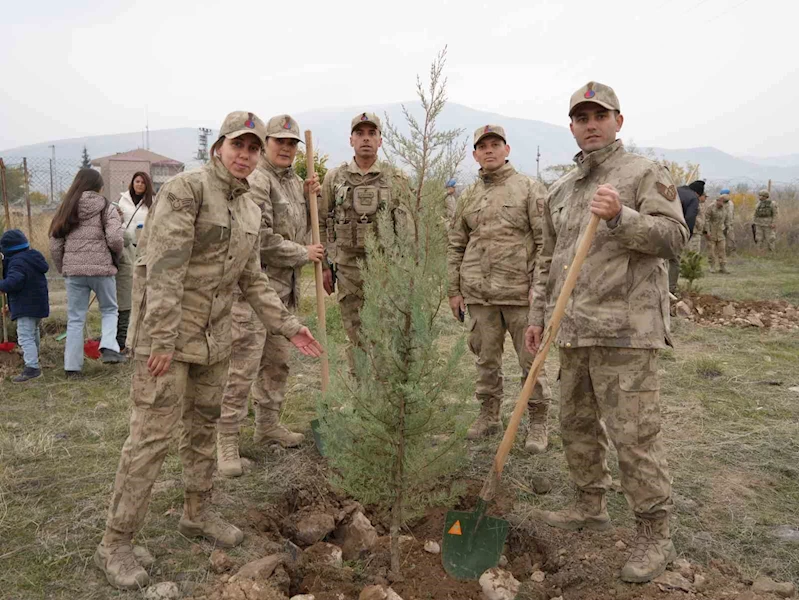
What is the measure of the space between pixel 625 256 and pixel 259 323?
2.60m

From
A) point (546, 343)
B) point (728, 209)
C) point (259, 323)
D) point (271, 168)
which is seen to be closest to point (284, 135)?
point (271, 168)

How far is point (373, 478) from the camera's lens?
2994 millimetres

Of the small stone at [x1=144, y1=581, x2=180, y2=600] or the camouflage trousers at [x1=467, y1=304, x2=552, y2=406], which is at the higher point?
the camouflage trousers at [x1=467, y1=304, x2=552, y2=406]

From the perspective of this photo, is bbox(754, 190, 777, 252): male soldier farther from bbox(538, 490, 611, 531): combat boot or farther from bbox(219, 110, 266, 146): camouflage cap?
bbox(219, 110, 266, 146): camouflage cap

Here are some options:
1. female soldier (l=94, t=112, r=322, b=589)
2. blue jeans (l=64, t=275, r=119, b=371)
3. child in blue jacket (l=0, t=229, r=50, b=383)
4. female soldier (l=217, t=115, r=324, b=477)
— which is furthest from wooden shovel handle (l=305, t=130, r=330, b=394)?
child in blue jacket (l=0, t=229, r=50, b=383)

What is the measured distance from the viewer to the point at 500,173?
187 inches

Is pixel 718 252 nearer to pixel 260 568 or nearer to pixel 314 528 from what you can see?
pixel 314 528

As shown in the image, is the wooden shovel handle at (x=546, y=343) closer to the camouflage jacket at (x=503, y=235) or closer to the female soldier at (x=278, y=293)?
the camouflage jacket at (x=503, y=235)

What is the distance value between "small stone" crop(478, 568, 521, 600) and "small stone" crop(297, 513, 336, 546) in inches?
38.0

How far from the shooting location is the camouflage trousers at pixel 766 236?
19.7 m

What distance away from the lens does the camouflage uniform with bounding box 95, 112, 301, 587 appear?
285 centimetres

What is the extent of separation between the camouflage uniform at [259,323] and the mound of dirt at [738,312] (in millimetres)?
7776

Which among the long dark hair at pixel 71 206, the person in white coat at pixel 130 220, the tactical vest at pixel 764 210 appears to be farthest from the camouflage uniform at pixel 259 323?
the tactical vest at pixel 764 210

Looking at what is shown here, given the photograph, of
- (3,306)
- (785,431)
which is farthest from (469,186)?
(3,306)
